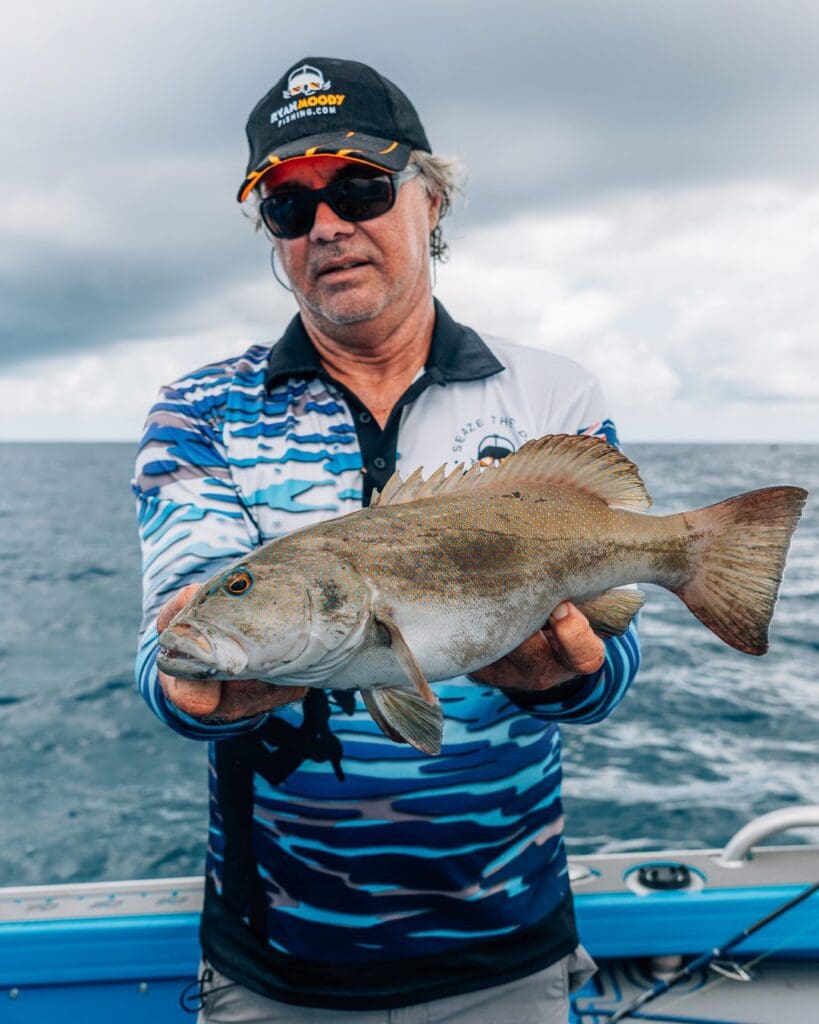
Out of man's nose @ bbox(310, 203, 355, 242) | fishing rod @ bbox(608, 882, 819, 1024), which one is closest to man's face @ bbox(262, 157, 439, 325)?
man's nose @ bbox(310, 203, 355, 242)

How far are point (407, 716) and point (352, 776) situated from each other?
77 centimetres

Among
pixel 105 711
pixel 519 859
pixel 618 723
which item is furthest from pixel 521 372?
pixel 105 711

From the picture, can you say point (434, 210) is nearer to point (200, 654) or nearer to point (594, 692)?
point (594, 692)

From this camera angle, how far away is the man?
8.46 feet

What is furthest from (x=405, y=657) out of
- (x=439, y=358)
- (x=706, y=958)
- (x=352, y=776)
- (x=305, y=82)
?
(x=706, y=958)

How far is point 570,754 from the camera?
8.88 metres

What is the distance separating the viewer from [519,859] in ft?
8.82

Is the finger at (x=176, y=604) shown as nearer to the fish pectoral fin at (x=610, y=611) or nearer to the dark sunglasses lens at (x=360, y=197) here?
the fish pectoral fin at (x=610, y=611)

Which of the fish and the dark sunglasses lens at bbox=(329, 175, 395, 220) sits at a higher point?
the dark sunglasses lens at bbox=(329, 175, 395, 220)

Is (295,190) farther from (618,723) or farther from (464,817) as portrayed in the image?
(618,723)

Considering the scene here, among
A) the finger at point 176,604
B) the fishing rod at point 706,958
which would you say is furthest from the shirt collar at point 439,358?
the fishing rod at point 706,958

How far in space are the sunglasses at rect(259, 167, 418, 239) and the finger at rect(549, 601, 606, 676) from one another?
1511 millimetres

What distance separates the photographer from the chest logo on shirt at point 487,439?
109 inches

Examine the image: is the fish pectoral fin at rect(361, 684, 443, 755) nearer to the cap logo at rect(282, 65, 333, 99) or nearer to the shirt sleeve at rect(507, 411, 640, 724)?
the shirt sleeve at rect(507, 411, 640, 724)
